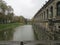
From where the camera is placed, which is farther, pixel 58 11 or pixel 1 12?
pixel 1 12

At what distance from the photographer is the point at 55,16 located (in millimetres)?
17812

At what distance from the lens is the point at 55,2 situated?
17.2 meters

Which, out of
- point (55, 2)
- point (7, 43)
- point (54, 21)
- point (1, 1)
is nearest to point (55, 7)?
point (55, 2)

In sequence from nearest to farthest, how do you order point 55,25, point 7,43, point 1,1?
point 7,43, point 55,25, point 1,1

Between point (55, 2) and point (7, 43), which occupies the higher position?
point (55, 2)

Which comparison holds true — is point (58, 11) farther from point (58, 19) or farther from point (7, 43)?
point (7, 43)

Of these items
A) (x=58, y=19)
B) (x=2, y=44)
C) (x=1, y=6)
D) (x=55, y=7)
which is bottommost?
(x=2, y=44)

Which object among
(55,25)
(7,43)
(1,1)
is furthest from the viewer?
(1,1)

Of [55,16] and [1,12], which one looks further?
[1,12]

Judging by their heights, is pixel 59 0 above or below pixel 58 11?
above

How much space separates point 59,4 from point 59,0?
0.53m

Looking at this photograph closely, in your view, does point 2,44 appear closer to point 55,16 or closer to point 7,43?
point 7,43

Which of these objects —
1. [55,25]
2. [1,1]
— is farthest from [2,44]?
[1,1]

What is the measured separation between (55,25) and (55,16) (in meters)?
1.38
